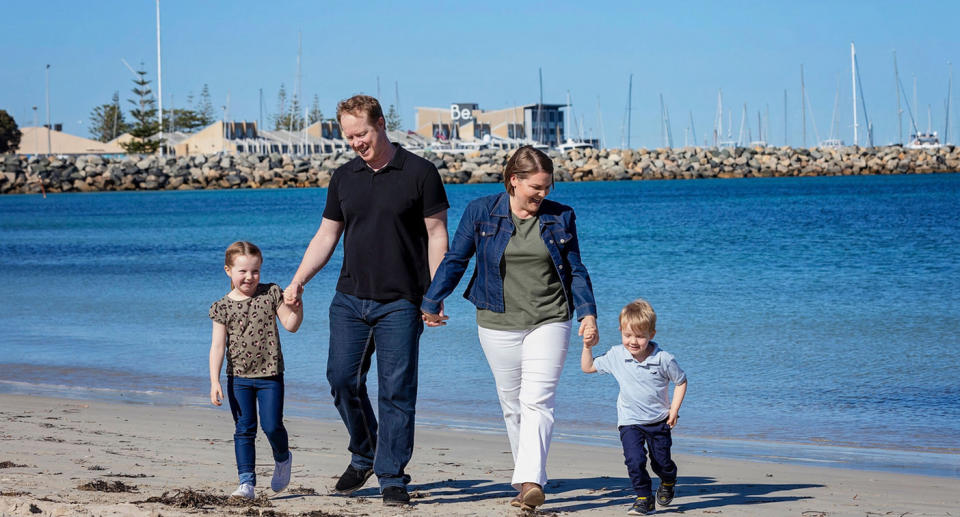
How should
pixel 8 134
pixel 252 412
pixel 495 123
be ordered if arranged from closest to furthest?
pixel 252 412 → pixel 8 134 → pixel 495 123

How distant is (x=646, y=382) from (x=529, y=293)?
2.01ft

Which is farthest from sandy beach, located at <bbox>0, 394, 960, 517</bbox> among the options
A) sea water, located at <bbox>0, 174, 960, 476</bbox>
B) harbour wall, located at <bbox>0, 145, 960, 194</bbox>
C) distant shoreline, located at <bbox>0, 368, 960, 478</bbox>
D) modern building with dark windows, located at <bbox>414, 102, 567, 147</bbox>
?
modern building with dark windows, located at <bbox>414, 102, 567, 147</bbox>

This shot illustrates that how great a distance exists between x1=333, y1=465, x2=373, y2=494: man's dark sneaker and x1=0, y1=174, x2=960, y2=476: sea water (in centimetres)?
231

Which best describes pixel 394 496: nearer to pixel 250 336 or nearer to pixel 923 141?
pixel 250 336

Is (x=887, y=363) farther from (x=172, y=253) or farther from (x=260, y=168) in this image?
(x=260, y=168)

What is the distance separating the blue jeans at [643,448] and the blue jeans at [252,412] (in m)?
1.45

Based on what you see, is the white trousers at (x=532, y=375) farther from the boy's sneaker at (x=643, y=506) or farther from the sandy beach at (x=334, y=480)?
the boy's sneaker at (x=643, y=506)

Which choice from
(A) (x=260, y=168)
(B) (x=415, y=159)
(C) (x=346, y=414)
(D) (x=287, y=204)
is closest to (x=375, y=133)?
(B) (x=415, y=159)

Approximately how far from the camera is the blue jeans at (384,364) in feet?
15.7

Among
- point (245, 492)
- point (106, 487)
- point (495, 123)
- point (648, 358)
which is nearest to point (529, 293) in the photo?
point (648, 358)

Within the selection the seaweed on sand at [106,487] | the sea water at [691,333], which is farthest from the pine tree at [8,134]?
the seaweed on sand at [106,487]

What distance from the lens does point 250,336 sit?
184 inches

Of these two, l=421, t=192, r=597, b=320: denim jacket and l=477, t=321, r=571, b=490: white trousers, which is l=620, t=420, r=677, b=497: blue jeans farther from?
l=421, t=192, r=597, b=320: denim jacket

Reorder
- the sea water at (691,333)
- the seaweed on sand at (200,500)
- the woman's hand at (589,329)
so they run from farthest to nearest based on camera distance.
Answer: the sea water at (691,333), the seaweed on sand at (200,500), the woman's hand at (589,329)
